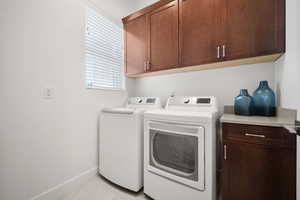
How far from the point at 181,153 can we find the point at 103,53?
1703mm

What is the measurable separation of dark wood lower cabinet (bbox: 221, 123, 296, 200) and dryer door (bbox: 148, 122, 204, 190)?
A: 0.75ft

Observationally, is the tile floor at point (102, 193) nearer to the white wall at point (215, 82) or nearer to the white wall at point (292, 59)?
the white wall at point (215, 82)

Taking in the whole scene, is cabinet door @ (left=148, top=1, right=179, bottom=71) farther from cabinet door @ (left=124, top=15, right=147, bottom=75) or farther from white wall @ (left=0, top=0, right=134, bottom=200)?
white wall @ (left=0, top=0, right=134, bottom=200)

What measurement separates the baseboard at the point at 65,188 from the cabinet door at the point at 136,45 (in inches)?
62.4

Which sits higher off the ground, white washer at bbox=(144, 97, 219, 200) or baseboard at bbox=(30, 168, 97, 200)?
white washer at bbox=(144, 97, 219, 200)

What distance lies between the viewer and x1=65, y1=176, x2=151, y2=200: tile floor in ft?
4.83

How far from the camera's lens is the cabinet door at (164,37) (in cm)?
176

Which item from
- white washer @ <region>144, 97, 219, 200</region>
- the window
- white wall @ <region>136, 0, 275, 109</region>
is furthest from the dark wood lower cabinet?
the window

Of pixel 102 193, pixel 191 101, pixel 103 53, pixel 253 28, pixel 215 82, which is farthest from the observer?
pixel 103 53

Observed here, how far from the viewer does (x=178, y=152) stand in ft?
4.30

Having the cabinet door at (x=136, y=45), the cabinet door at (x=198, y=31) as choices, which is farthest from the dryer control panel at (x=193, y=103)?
the cabinet door at (x=136, y=45)

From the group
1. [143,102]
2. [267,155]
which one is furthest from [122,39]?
[267,155]

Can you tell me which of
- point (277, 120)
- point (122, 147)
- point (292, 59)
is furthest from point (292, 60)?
point (122, 147)

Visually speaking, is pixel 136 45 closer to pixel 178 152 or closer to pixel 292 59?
pixel 178 152
